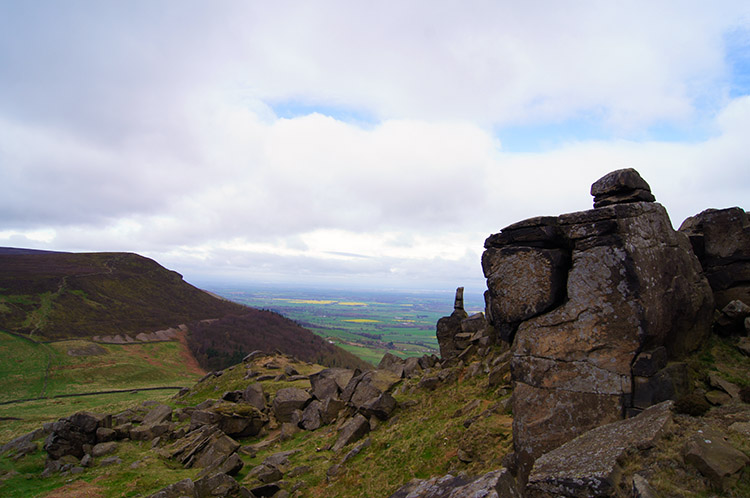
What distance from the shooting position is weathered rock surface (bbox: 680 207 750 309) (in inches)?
664

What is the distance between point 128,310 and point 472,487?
141663 millimetres

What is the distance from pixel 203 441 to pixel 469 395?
69.1ft

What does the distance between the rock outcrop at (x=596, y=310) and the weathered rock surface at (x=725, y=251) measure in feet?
7.98

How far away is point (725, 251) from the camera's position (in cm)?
1734

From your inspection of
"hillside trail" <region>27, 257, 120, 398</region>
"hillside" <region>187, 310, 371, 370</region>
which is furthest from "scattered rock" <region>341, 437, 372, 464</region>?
"hillside" <region>187, 310, 371, 370</region>

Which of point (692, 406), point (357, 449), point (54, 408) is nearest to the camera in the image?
point (692, 406)

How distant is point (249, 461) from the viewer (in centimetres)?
2770

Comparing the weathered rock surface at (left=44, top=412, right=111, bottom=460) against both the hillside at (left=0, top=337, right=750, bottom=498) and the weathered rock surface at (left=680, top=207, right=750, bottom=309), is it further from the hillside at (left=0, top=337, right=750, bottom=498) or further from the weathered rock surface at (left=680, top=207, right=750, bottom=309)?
the weathered rock surface at (left=680, top=207, right=750, bottom=309)

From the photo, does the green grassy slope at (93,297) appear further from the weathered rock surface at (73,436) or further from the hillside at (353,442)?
the hillside at (353,442)

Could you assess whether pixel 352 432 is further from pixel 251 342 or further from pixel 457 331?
pixel 251 342

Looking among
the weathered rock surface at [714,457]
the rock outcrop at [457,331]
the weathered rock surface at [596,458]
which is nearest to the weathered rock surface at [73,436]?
the rock outcrop at [457,331]

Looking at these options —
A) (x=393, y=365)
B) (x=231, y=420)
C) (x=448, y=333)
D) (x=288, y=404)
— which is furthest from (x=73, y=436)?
(x=448, y=333)

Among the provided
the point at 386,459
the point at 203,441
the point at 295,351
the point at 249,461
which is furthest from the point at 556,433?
the point at 295,351

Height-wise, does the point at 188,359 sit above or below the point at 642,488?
below
